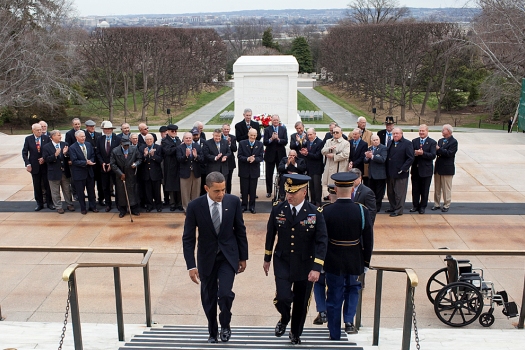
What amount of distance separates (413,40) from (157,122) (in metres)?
19.0

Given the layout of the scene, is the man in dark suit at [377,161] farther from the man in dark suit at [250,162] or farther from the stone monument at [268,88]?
the stone monument at [268,88]

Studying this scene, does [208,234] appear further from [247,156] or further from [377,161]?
[377,161]

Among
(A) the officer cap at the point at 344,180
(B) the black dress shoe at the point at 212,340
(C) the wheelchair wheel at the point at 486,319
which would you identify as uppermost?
(A) the officer cap at the point at 344,180

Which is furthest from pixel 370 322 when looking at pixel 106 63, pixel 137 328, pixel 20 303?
pixel 106 63

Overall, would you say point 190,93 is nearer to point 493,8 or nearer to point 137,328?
point 493,8

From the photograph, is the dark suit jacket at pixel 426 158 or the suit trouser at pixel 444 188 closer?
the dark suit jacket at pixel 426 158

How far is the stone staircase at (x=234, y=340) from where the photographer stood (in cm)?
495

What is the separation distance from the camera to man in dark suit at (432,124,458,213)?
1030cm

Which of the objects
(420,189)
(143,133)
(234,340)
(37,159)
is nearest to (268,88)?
(143,133)

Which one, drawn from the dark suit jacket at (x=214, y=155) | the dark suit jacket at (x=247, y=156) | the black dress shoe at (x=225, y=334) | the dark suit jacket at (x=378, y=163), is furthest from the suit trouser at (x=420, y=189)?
the black dress shoe at (x=225, y=334)

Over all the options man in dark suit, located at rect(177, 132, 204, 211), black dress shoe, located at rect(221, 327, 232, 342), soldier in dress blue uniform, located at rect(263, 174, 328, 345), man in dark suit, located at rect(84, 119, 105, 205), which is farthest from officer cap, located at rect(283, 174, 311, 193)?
man in dark suit, located at rect(84, 119, 105, 205)

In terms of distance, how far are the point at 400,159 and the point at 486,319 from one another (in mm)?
4377

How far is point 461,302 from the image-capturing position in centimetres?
619

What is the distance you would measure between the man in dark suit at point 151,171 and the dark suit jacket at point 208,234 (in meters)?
5.16
